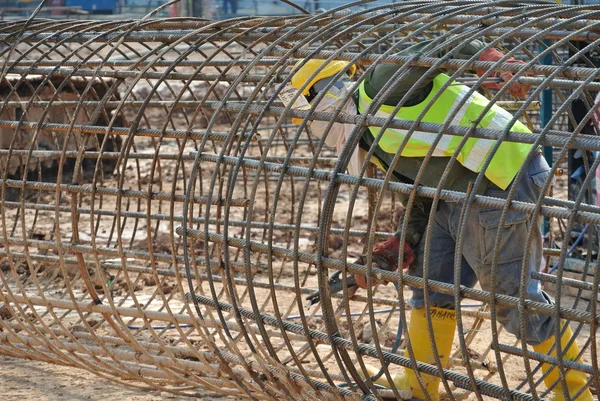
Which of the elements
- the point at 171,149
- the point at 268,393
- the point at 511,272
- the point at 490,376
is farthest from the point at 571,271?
the point at 171,149

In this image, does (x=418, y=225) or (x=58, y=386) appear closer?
(x=418, y=225)

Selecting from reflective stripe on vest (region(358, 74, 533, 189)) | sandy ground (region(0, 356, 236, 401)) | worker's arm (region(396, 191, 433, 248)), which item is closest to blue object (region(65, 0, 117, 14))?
sandy ground (region(0, 356, 236, 401))

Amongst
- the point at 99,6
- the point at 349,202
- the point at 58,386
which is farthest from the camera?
the point at 99,6

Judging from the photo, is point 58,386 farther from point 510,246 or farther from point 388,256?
point 510,246

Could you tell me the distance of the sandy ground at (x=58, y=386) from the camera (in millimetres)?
4480

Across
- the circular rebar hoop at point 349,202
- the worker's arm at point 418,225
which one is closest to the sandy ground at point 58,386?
the circular rebar hoop at point 349,202

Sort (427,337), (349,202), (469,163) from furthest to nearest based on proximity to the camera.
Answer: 1. (427,337)
2. (469,163)
3. (349,202)

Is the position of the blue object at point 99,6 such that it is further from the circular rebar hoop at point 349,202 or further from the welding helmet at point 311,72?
the welding helmet at point 311,72

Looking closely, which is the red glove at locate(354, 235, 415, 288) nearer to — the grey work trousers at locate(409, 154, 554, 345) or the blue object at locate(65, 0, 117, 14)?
the grey work trousers at locate(409, 154, 554, 345)

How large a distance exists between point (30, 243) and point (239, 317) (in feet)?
4.50

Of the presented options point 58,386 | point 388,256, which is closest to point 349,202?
point 388,256

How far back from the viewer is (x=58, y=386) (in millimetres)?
4641

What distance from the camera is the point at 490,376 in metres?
4.60

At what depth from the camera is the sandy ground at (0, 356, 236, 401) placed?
14.7 ft
